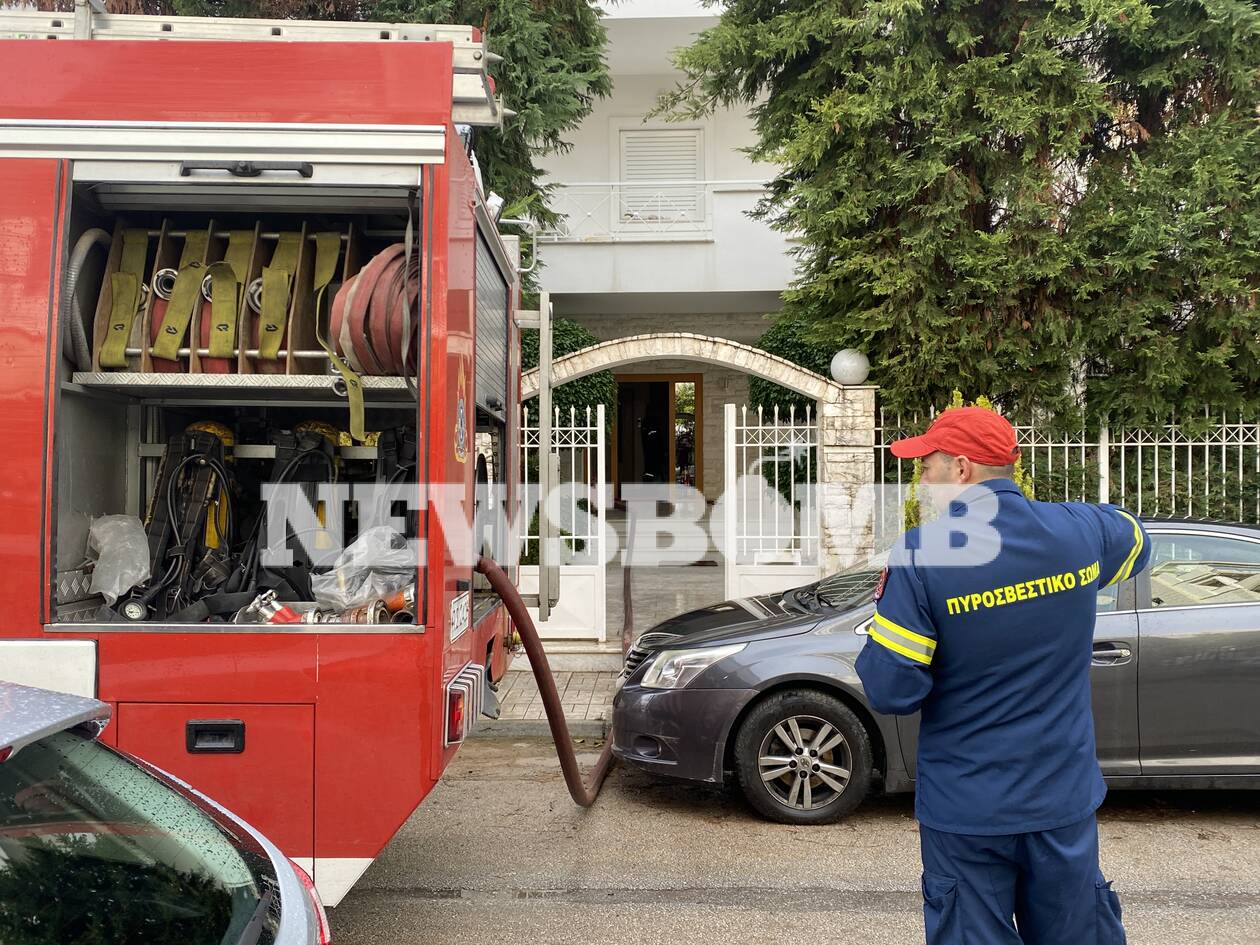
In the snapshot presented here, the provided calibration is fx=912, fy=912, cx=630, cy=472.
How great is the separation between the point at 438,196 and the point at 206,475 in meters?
→ 1.78

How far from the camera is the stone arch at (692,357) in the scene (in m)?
8.37

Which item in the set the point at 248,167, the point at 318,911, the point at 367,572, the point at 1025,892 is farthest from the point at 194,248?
the point at 1025,892

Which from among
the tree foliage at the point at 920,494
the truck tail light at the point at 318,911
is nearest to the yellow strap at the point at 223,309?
the truck tail light at the point at 318,911

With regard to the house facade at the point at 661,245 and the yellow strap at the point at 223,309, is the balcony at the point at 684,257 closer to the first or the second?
the house facade at the point at 661,245

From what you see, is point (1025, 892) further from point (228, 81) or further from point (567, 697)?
point (567, 697)

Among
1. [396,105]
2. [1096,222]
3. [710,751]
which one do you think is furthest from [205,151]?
[1096,222]

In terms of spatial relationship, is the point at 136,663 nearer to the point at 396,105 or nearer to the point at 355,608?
the point at 355,608

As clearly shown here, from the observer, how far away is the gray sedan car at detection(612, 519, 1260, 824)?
4457 mm

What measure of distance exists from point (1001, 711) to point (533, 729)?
4498mm

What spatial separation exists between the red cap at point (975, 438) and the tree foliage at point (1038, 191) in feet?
20.0

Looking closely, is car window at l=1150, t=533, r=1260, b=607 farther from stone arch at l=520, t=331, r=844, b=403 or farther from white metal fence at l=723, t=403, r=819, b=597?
stone arch at l=520, t=331, r=844, b=403

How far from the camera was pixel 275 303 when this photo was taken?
3686 mm

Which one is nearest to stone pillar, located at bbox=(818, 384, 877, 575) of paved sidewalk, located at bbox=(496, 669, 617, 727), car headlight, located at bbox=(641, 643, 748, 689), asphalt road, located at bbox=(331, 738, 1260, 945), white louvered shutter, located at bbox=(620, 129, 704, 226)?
paved sidewalk, located at bbox=(496, 669, 617, 727)

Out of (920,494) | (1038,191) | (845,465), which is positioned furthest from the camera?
(845,465)
